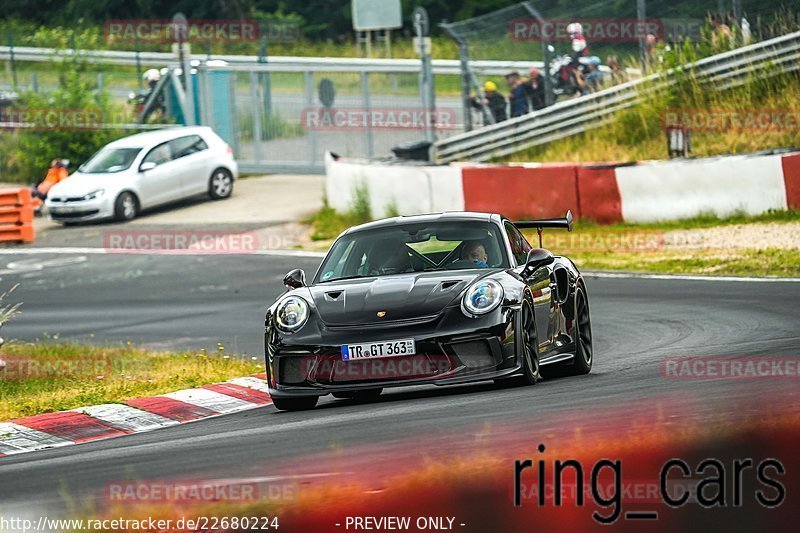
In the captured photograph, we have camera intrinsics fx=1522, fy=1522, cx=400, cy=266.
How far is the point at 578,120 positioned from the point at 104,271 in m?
8.27

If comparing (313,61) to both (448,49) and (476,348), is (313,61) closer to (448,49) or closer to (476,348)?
(448,49)

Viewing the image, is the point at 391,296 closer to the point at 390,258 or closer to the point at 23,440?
the point at 390,258

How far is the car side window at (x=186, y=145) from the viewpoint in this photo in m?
29.7

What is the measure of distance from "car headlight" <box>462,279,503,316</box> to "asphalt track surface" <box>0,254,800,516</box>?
540mm

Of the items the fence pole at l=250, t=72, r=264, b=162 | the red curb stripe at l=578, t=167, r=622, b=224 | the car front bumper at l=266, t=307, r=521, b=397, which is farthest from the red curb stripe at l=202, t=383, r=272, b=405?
the fence pole at l=250, t=72, r=264, b=162

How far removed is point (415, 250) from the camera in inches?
418

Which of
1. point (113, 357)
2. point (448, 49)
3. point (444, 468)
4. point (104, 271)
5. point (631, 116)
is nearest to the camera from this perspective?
point (444, 468)

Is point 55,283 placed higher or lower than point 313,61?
lower

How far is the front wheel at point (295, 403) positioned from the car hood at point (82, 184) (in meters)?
19.1

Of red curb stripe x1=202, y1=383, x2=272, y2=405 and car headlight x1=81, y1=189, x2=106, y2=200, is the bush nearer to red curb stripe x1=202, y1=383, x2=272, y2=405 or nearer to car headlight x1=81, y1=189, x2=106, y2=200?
car headlight x1=81, y1=189, x2=106, y2=200

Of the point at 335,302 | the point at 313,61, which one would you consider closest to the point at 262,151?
the point at 313,61

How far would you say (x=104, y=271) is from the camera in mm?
23016

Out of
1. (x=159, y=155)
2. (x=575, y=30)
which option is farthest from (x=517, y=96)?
(x=159, y=155)

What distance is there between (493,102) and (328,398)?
1640 centimetres
